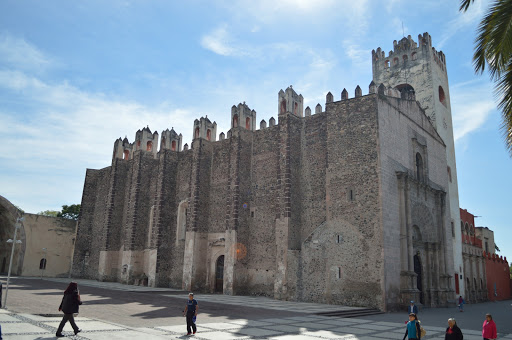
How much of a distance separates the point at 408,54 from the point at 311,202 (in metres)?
16.1

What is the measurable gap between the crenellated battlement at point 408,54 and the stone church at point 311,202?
0.09m

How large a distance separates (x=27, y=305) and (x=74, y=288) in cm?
595

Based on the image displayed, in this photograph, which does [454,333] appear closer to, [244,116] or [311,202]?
Answer: [311,202]

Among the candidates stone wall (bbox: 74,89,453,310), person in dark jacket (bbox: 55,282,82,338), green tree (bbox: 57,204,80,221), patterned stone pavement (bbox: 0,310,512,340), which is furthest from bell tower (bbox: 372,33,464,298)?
green tree (bbox: 57,204,80,221)

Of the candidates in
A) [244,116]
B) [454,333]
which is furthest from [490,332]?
[244,116]

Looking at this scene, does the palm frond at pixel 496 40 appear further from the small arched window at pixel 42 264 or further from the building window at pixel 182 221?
the small arched window at pixel 42 264

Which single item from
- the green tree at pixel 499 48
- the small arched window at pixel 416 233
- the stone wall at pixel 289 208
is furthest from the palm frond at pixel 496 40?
the small arched window at pixel 416 233

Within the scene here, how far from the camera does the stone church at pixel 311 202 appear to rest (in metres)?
18.3

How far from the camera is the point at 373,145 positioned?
18719 mm

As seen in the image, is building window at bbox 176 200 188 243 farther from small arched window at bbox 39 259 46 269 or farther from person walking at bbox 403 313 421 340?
person walking at bbox 403 313 421 340

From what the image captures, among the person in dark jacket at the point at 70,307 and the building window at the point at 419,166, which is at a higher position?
the building window at the point at 419,166

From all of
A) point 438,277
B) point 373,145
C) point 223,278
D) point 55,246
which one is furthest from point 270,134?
point 55,246

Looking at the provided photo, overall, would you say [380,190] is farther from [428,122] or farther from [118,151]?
[118,151]

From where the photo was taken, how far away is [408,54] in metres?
29.6
